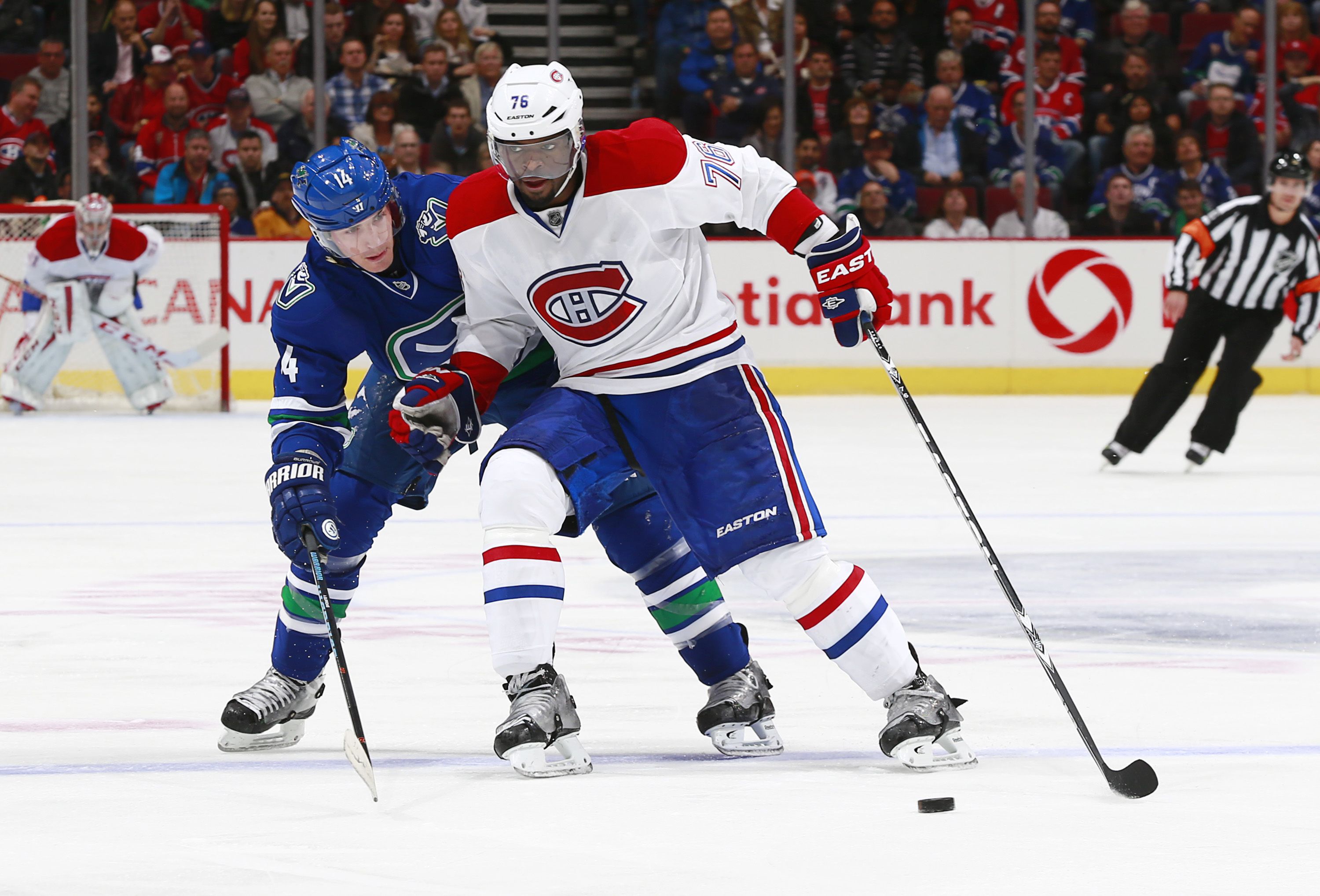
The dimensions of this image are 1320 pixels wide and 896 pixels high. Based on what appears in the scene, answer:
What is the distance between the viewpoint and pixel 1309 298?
8.58 metres

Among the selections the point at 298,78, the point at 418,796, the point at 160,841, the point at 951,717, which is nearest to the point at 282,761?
the point at 418,796

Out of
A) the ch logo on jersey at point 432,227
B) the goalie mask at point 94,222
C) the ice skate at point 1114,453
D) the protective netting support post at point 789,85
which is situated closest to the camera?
the ch logo on jersey at point 432,227

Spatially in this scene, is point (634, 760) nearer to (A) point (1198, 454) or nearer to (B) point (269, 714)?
(B) point (269, 714)

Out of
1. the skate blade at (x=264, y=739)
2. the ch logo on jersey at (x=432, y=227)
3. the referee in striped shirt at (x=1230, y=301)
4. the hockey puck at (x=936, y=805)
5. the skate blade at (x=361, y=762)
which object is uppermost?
the ch logo on jersey at (x=432, y=227)

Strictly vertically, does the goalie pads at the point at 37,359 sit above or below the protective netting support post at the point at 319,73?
below

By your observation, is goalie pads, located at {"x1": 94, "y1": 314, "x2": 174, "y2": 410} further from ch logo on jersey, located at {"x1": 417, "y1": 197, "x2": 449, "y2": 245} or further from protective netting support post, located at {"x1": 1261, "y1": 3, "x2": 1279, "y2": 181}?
ch logo on jersey, located at {"x1": 417, "y1": 197, "x2": 449, "y2": 245}

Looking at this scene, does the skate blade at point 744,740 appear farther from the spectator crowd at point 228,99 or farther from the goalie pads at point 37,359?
the spectator crowd at point 228,99

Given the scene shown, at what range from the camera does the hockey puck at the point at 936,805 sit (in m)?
2.80

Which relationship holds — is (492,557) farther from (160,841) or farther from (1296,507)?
(1296,507)

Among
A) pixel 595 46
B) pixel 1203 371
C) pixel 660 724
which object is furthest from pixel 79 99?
pixel 660 724

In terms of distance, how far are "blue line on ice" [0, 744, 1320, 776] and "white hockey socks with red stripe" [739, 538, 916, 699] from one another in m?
0.14

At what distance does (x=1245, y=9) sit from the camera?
13.0 metres

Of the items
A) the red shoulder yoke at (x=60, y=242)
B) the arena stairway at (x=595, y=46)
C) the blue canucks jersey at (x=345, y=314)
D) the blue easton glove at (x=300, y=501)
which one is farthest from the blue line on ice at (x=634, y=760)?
the arena stairway at (x=595, y=46)

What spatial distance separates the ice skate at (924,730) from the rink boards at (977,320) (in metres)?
8.76
